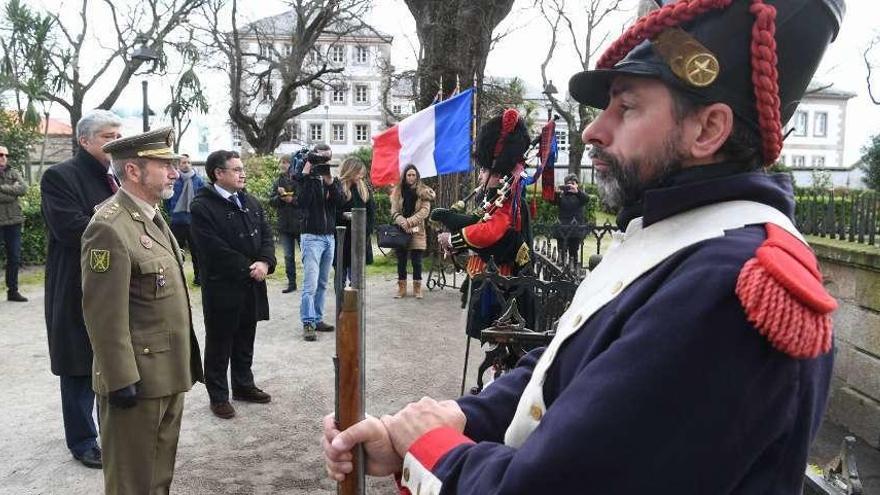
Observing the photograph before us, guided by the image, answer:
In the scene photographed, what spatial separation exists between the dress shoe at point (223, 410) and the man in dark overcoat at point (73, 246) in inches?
38.2

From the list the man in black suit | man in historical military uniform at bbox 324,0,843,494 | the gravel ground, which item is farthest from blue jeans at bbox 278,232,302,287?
man in historical military uniform at bbox 324,0,843,494

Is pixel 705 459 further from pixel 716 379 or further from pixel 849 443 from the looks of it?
pixel 849 443

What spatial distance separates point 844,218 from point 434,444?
5.42m

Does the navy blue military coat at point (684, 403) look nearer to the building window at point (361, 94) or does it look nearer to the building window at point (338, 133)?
the building window at point (338, 133)

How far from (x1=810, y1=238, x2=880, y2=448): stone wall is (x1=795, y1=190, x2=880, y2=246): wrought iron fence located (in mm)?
134

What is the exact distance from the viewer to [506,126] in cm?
502

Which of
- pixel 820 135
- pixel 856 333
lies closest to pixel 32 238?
pixel 856 333

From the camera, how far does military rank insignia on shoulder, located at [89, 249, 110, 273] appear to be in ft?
10.1

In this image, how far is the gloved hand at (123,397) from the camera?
3.05m

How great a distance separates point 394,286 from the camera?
34.6 feet

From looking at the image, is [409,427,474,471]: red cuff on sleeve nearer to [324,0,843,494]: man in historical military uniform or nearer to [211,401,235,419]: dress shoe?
[324,0,843,494]: man in historical military uniform

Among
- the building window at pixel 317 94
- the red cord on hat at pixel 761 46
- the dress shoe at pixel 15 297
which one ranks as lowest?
the dress shoe at pixel 15 297

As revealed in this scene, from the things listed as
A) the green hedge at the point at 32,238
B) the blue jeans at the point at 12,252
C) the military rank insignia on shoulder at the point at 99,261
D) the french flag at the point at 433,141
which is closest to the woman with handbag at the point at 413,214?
the french flag at the point at 433,141

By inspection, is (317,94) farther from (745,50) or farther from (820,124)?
(820,124)
